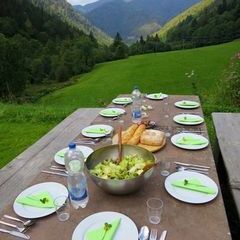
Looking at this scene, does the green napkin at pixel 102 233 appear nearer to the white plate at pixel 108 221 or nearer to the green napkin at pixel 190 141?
the white plate at pixel 108 221

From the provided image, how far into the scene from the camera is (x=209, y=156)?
2.14 metres

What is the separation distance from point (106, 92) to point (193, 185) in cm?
1770

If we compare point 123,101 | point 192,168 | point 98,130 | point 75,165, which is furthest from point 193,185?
point 123,101

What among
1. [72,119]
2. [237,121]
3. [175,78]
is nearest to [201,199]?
[237,121]

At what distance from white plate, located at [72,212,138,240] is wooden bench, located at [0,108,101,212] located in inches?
42.8

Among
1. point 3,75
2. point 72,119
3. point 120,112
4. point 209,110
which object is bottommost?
point 3,75

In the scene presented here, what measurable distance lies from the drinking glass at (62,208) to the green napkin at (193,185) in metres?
0.65

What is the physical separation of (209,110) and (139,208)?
4.33m

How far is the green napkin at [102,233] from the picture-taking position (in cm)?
134

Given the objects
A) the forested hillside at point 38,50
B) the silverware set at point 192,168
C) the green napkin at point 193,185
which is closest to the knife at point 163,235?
the green napkin at point 193,185

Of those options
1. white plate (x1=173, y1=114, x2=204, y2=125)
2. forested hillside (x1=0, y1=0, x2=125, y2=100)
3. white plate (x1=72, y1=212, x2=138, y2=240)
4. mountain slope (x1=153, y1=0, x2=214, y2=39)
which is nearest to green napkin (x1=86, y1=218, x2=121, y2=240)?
white plate (x1=72, y1=212, x2=138, y2=240)

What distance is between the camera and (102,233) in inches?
54.1

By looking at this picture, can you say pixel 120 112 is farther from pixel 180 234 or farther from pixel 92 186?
pixel 180 234

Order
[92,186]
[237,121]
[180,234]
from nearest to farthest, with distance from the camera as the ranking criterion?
[180,234]
[92,186]
[237,121]
